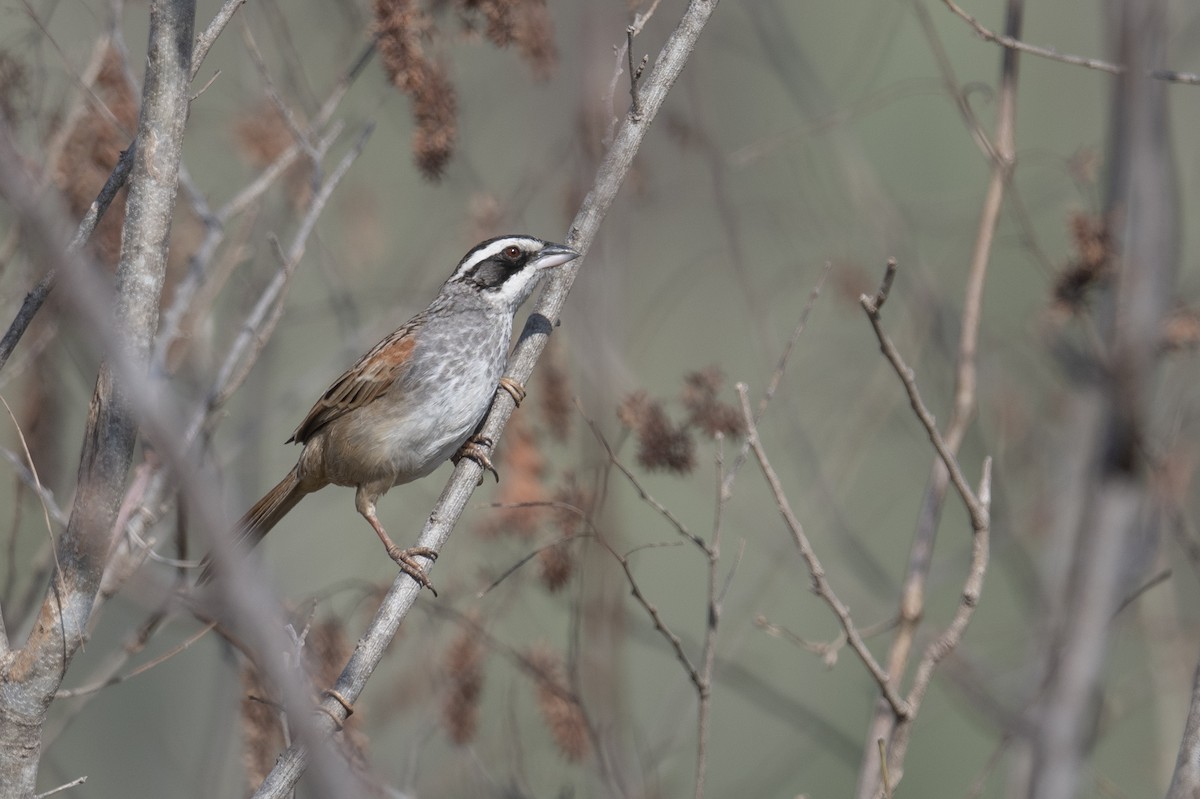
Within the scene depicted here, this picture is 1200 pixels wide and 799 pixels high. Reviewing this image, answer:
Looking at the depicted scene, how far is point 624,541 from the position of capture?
502 cm

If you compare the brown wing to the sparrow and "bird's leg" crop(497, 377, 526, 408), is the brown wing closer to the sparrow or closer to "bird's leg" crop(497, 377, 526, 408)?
the sparrow

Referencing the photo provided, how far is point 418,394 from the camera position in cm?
491

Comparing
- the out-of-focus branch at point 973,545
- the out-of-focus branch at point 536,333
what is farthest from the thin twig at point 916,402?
the out-of-focus branch at point 536,333

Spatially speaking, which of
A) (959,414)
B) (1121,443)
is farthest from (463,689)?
(1121,443)

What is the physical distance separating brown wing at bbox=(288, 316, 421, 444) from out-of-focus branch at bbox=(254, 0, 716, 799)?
0.64 metres

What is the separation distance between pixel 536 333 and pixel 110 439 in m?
1.66

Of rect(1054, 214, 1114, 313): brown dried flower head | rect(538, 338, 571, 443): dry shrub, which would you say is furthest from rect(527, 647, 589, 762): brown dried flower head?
rect(1054, 214, 1114, 313): brown dried flower head

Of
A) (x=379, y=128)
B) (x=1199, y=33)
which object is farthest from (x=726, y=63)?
(x=1199, y=33)

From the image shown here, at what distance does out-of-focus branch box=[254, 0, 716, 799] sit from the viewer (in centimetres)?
326

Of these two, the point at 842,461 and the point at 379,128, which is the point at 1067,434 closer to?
the point at 842,461

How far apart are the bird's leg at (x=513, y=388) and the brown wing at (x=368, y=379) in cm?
75

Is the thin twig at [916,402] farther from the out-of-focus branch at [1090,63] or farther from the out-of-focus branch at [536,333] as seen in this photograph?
the out-of-focus branch at [536,333]

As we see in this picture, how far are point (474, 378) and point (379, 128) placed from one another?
6317mm

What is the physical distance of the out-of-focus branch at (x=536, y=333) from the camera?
326cm
